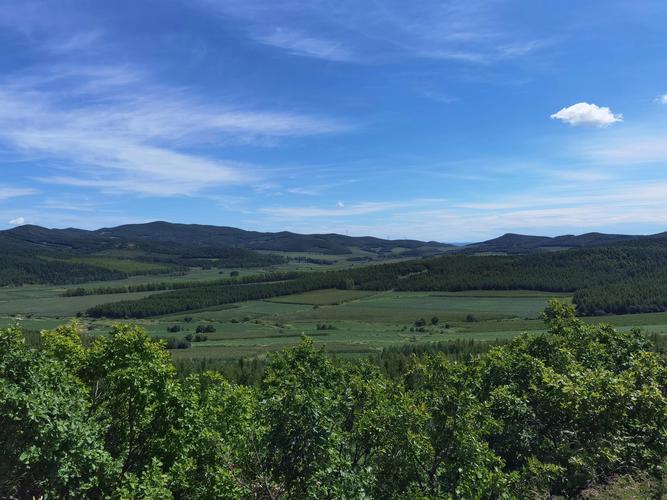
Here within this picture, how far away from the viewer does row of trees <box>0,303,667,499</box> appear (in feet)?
65.3

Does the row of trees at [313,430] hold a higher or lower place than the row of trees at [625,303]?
higher

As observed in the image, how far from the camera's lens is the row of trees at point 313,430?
65.3 ft

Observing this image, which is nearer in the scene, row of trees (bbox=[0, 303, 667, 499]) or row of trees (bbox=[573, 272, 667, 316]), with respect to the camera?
row of trees (bbox=[0, 303, 667, 499])

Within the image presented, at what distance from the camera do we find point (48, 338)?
34.1 metres

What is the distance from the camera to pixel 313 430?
64.2 feet

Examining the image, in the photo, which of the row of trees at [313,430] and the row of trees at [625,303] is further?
the row of trees at [625,303]

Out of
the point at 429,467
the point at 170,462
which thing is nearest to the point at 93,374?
the point at 170,462

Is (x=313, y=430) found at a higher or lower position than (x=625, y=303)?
higher

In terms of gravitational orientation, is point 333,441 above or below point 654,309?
above

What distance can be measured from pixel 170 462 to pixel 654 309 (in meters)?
208

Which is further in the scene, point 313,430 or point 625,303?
point 625,303

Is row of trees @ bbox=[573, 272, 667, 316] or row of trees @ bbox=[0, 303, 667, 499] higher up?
row of trees @ bbox=[0, 303, 667, 499]

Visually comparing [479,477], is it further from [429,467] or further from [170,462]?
[170,462]

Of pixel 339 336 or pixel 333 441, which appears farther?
pixel 339 336
